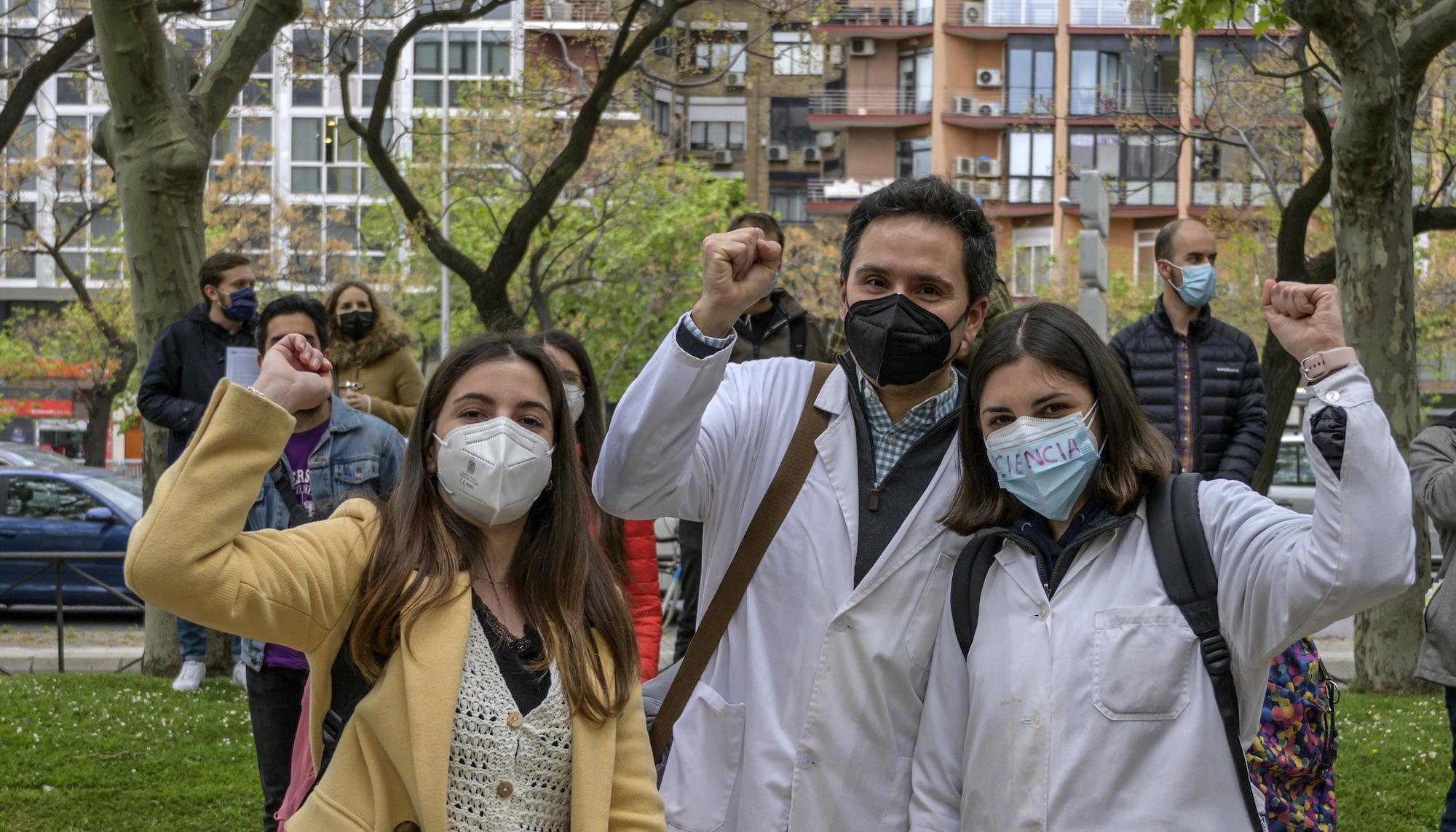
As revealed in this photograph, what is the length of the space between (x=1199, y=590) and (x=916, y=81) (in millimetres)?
49407

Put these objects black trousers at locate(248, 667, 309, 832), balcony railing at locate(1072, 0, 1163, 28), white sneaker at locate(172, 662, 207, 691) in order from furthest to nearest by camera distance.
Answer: balcony railing at locate(1072, 0, 1163, 28) → white sneaker at locate(172, 662, 207, 691) → black trousers at locate(248, 667, 309, 832)

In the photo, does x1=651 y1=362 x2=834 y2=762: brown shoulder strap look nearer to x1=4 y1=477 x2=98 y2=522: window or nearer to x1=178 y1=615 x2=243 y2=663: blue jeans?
x1=178 y1=615 x2=243 y2=663: blue jeans

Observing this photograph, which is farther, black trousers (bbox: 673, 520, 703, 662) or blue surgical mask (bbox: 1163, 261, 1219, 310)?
black trousers (bbox: 673, 520, 703, 662)

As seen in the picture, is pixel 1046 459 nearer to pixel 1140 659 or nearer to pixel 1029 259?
pixel 1140 659

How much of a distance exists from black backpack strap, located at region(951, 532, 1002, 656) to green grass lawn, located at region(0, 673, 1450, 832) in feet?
14.8

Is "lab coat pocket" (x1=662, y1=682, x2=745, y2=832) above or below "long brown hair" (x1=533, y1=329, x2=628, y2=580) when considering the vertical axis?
below

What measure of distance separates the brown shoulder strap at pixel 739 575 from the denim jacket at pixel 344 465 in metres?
2.40

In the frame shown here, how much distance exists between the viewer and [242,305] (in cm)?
771

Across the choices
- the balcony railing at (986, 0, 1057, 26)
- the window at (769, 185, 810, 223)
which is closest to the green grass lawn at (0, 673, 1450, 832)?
the balcony railing at (986, 0, 1057, 26)

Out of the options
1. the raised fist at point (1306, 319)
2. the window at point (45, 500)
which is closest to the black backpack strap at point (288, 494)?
the raised fist at point (1306, 319)

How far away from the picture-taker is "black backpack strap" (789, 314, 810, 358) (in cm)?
760

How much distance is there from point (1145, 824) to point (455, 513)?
1500 millimetres

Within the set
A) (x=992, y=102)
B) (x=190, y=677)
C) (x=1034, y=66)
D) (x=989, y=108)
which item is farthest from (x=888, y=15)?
(x=190, y=677)

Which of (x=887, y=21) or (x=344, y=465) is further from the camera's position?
(x=887, y=21)
